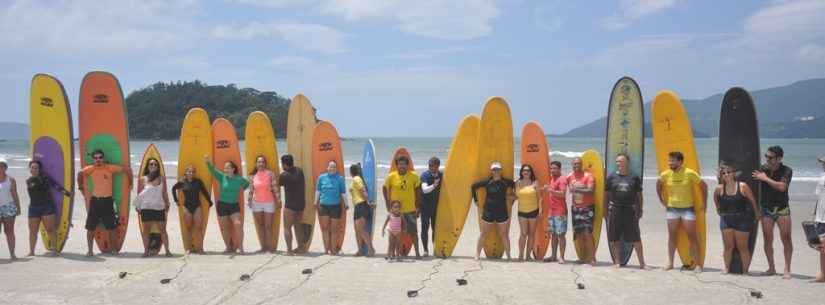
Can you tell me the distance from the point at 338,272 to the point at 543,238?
2264 mm

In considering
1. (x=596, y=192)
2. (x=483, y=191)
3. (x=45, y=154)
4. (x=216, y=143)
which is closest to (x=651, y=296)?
(x=596, y=192)

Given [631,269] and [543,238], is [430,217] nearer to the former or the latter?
[543,238]

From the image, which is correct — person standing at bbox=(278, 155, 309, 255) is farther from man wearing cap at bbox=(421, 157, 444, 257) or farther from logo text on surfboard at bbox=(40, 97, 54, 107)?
logo text on surfboard at bbox=(40, 97, 54, 107)

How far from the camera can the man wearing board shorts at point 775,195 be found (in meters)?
5.52

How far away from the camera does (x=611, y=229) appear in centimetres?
620

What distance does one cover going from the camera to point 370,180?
284 inches

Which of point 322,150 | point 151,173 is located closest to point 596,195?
point 322,150

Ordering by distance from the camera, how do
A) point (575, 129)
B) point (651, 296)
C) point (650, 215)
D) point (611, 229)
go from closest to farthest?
point (651, 296)
point (611, 229)
point (650, 215)
point (575, 129)

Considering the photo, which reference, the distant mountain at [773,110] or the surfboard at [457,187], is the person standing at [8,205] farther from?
the distant mountain at [773,110]

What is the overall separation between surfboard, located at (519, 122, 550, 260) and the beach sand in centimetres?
50

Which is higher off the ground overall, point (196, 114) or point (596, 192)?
point (196, 114)

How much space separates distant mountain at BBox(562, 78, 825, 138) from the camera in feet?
374

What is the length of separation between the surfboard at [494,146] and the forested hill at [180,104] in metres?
49.1

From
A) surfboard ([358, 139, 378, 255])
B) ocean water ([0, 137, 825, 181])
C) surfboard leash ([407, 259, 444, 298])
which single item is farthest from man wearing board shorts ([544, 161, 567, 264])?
ocean water ([0, 137, 825, 181])
